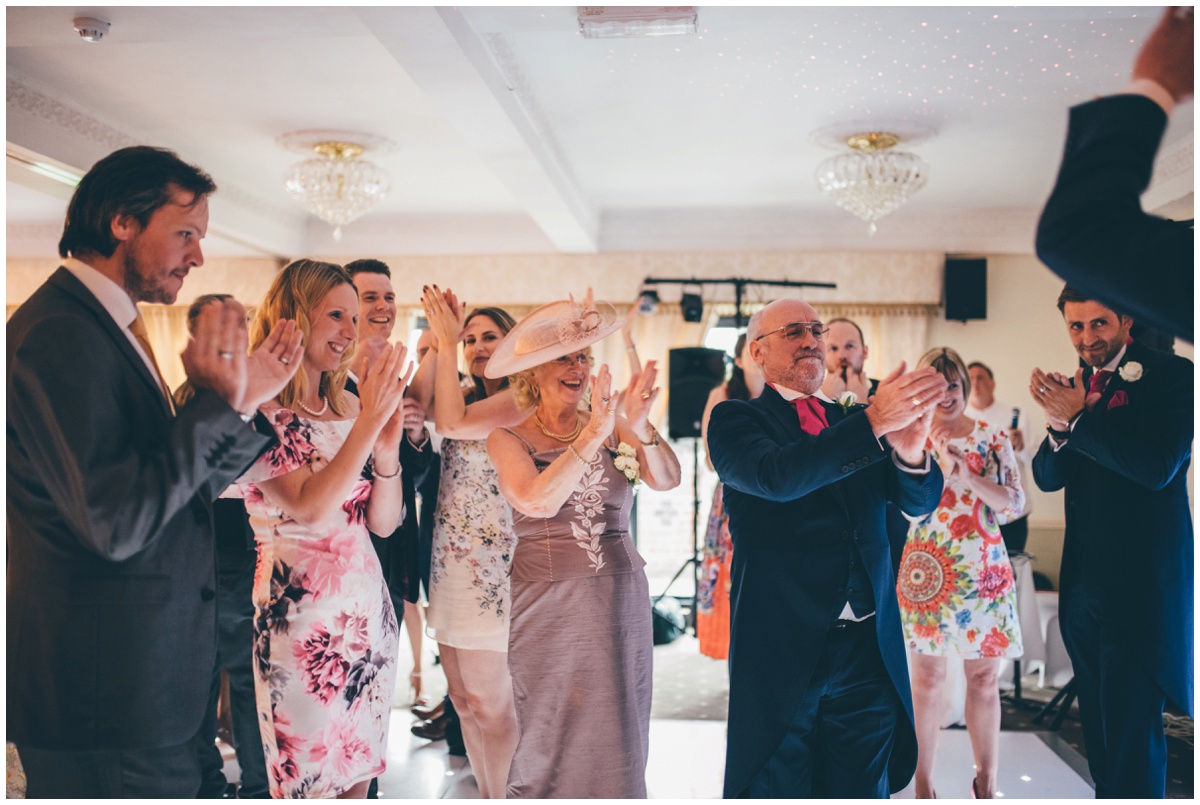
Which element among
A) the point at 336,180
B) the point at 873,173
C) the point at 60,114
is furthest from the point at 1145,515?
the point at 60,114

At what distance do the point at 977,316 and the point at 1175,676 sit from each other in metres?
5.53

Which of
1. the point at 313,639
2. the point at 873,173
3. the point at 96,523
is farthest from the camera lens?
the point at 873,173

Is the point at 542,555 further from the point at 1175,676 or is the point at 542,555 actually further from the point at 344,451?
the point at 1175,676

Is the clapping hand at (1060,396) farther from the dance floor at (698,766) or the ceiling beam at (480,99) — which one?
the ceiling beam at (480,99)

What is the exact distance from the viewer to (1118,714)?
253 cm

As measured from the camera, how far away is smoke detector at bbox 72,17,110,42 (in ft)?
10.2

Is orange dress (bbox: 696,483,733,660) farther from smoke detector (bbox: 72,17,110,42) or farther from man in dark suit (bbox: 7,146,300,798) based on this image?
man in dark suit (bbox: 7,146,300,798)

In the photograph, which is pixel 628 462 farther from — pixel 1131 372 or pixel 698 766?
pixel 698 766

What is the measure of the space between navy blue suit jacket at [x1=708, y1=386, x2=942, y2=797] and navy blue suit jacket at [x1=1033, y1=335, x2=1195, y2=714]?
2.20 feet

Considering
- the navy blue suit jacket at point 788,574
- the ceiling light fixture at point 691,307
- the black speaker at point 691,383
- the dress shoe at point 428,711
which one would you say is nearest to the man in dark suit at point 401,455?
the navy blue suit jacket at point 788,574

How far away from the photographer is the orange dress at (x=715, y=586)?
4812 millimetres

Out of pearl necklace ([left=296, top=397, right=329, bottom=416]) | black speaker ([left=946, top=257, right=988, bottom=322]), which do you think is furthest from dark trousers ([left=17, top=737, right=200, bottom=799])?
black speaker ([left=946, top=257, right=988, bottom=322])

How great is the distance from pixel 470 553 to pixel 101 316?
5.35 feet

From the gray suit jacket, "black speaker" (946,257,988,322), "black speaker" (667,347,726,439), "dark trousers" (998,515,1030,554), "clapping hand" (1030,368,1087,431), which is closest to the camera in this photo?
the gray suit jacket
